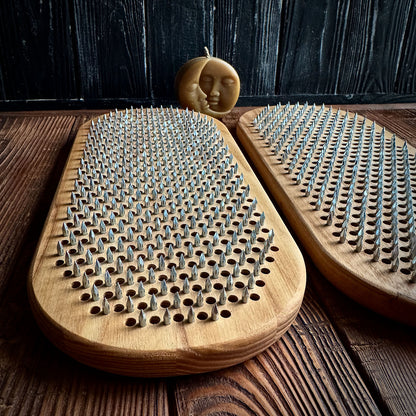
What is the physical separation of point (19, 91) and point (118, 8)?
1.07 ft

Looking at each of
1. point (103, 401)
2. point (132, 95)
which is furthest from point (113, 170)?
point (132, 95)

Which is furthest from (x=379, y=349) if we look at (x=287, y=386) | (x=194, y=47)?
(x=194, y=47)

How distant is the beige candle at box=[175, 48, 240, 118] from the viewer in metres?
0.93

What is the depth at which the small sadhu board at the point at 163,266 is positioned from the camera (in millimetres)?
345

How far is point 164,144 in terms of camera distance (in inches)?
28.6

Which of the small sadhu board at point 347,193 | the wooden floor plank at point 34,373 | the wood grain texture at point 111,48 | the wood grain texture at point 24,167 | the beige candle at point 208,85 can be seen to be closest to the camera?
the wooden floor plank at point 34,373

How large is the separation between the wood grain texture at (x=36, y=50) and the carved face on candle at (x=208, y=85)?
0.32m

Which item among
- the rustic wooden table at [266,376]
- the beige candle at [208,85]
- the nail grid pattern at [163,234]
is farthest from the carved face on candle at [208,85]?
the rustic wooden table at [266,376]

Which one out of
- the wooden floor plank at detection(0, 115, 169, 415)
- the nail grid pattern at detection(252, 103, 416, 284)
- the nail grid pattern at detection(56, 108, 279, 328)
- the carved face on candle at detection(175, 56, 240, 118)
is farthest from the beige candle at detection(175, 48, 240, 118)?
the wooden floor plank at detection(0, 115, 169, 415)

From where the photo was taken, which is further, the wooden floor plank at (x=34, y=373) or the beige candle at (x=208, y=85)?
the beige candle at (x=208, y=85)

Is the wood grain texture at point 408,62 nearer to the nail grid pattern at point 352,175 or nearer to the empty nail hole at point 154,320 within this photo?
the nail grid pattern at point 352,175

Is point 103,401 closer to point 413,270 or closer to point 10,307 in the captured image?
point 10,307

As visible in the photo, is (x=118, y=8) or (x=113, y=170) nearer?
(x=113, y=170)

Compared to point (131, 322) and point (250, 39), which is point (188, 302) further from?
point (250, 39)
